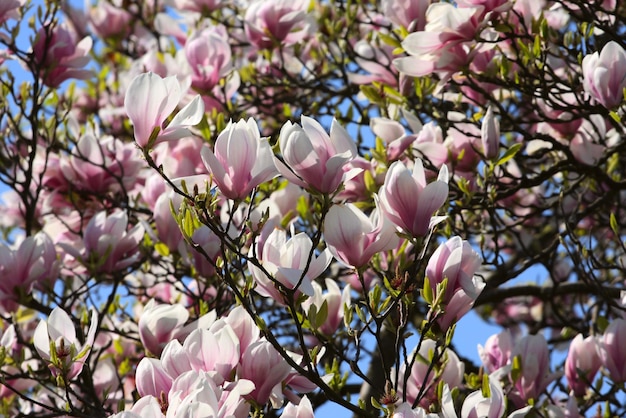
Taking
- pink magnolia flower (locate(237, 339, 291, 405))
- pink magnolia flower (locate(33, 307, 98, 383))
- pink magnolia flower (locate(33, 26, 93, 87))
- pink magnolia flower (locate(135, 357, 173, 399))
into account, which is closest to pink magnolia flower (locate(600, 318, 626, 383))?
pink magnolia flower (locate(237, 339, 291, 405))

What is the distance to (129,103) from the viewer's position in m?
1.85

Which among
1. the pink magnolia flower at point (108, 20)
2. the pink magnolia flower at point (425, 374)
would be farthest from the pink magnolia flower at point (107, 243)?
the pink magnolia flower at point (108, 20)

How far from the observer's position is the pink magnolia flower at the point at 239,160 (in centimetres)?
178

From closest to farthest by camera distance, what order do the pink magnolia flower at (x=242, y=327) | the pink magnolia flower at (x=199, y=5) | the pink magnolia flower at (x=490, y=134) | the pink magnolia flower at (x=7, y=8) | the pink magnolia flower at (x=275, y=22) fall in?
1. the pink magnolia flower at (x=242, y=327)
2. the pink magnolia flower at (x=490, y=134)
3. the pink magnolia flower at (x=7, y=8)
4. the pink magnolia flower at (x=275, y=22)
5. the pink magnolia flower at (x=199, y=5)

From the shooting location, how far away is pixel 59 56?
3258 millimetres

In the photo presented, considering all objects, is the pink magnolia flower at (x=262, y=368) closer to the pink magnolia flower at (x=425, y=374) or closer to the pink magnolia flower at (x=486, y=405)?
the pink magnolia flower at (x=486, y=405)

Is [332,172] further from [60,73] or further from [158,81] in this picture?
[60,73]

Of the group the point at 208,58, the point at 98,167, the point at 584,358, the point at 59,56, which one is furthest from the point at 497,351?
the point at 59,56

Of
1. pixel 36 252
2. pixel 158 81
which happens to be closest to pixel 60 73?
pixel 36 252

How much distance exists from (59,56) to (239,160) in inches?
68.2

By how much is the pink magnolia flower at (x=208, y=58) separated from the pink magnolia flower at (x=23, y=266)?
31.9 inches

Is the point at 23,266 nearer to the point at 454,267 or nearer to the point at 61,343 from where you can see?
the point at 61,343

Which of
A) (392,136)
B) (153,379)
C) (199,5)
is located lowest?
(153,379)

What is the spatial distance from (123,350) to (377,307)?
1.77 meters
